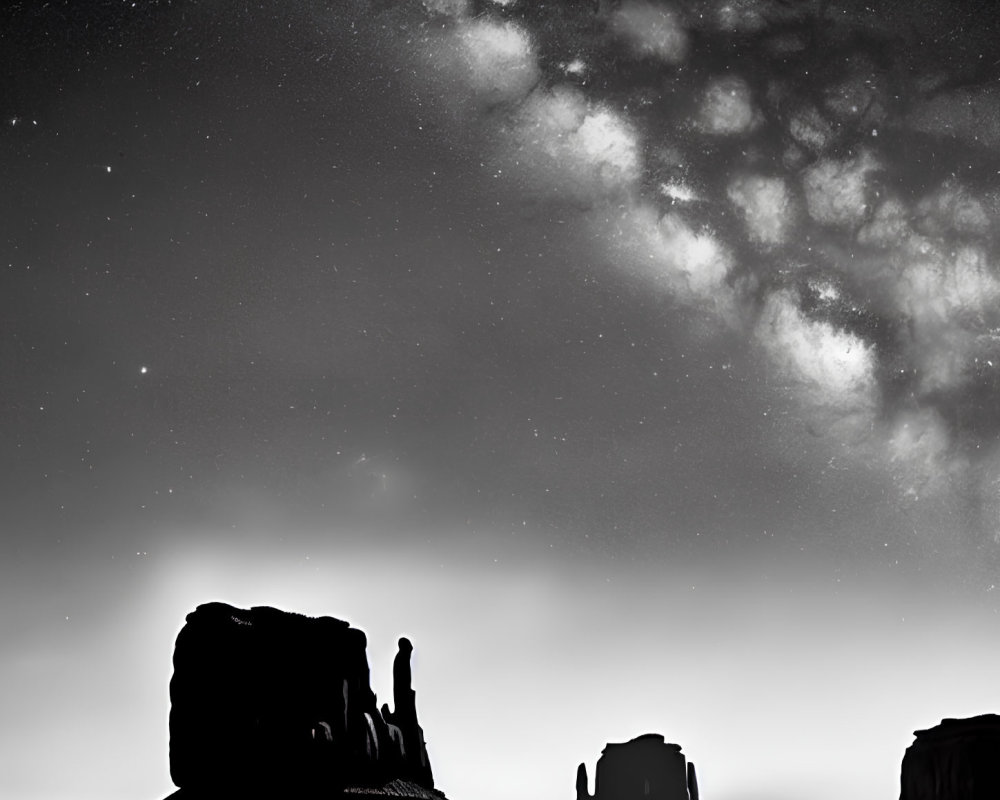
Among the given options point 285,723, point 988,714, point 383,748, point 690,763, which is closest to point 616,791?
point 690,763

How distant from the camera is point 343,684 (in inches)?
1276

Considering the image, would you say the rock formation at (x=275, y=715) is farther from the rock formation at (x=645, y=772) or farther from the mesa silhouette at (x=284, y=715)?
the rock formation at (x=645, y=772)

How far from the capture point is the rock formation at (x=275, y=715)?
26656 millimetres

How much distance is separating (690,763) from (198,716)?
4068 cm

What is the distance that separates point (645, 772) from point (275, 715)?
35.9 m

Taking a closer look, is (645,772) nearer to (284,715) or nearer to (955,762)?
(955,762)

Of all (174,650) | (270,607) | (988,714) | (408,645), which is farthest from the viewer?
(988,714)

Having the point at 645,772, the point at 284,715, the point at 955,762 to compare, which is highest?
the point at 284,715

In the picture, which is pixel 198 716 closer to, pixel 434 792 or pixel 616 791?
pixel 434 792

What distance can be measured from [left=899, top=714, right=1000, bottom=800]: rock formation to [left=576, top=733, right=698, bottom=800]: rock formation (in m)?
14.8

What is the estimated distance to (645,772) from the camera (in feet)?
187

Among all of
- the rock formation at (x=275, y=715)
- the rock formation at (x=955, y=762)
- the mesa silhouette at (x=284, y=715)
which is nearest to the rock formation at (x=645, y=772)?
the rock formation at (x=955, y=762)

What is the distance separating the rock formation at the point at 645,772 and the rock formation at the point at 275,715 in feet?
89.4

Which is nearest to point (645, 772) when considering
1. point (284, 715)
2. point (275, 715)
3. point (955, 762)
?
point (955, 762)
